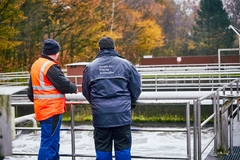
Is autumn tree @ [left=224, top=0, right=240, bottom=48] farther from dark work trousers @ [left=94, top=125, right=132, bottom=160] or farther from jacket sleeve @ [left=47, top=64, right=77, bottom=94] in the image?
dark work trousers @ [left=94, top=125, right=132, bottom=160]

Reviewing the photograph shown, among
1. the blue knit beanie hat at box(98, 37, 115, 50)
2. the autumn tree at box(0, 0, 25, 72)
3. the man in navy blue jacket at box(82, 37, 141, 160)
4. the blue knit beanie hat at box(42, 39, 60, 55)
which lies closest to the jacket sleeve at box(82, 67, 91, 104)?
the man in navy blue jacket at box(82, 37, 141, 160)

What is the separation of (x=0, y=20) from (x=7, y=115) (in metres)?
28.5

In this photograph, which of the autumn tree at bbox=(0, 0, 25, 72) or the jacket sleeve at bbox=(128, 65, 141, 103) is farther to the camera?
the autumn tree at bbox=(0, 0, 25, 72)

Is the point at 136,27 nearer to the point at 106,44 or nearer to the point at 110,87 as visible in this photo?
the point at 106,44

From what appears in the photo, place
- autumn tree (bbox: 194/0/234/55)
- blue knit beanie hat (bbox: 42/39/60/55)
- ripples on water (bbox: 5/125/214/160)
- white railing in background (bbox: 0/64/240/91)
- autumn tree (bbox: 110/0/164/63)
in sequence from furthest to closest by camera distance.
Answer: autumn tree (bbox: 194/0/234/55)
autumn tree (bbox: 110/0/164/63)
white railing in background (bbox: 0/64/240/91)
ripples on water (bbox: 5/125/214/160)
blue knit beanie hat (bbox: 42/39/60/55)

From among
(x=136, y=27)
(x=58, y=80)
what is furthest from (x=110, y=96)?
(x=136, y=27)

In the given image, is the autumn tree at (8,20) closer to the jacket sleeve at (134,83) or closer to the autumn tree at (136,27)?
the autumn tree at (136,27)

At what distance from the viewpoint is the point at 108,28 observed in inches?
1796

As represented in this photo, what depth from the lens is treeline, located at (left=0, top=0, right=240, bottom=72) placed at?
1337 inches

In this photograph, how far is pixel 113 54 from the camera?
4973 mm

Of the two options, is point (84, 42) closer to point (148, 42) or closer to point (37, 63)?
point (148, 42)

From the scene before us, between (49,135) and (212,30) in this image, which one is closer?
(49,135)

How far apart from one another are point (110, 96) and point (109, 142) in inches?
20.6

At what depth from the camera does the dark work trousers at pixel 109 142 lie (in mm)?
4910
